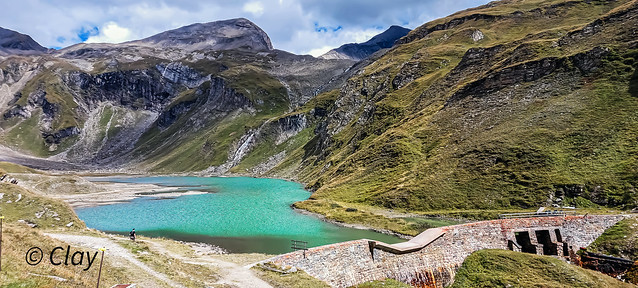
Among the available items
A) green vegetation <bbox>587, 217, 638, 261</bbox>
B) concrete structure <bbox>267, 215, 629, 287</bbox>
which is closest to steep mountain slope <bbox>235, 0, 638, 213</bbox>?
green vegetation <bbox>587, 217, 638, 261</bbox>

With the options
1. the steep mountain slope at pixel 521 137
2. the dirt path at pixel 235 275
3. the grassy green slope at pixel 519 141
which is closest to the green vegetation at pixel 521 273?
the dirt path at pixel 235 275

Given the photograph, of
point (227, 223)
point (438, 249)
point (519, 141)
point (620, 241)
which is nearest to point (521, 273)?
point (438, 249)

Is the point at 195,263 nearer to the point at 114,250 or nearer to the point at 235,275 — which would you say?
Result: the point at 235,275

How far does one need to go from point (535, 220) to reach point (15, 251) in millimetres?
48252

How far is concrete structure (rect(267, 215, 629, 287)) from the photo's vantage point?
28891 mm

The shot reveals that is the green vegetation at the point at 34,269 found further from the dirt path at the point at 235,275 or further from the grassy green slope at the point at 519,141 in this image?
the grassy green slope at the point at 519,141

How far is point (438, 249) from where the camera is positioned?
34625mm

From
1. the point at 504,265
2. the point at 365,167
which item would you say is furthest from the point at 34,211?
the point at 365,167

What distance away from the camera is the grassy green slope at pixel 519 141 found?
214 ft

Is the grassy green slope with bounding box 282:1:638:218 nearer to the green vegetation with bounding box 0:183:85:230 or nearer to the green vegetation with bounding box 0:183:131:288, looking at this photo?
the green vegetation with bounding box 0:183:85:230

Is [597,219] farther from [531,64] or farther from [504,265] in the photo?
[531,64]

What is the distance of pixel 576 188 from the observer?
A: 203 feet

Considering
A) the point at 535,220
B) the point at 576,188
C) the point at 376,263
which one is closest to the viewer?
the point at 376,263

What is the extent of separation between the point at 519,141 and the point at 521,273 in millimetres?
57434
